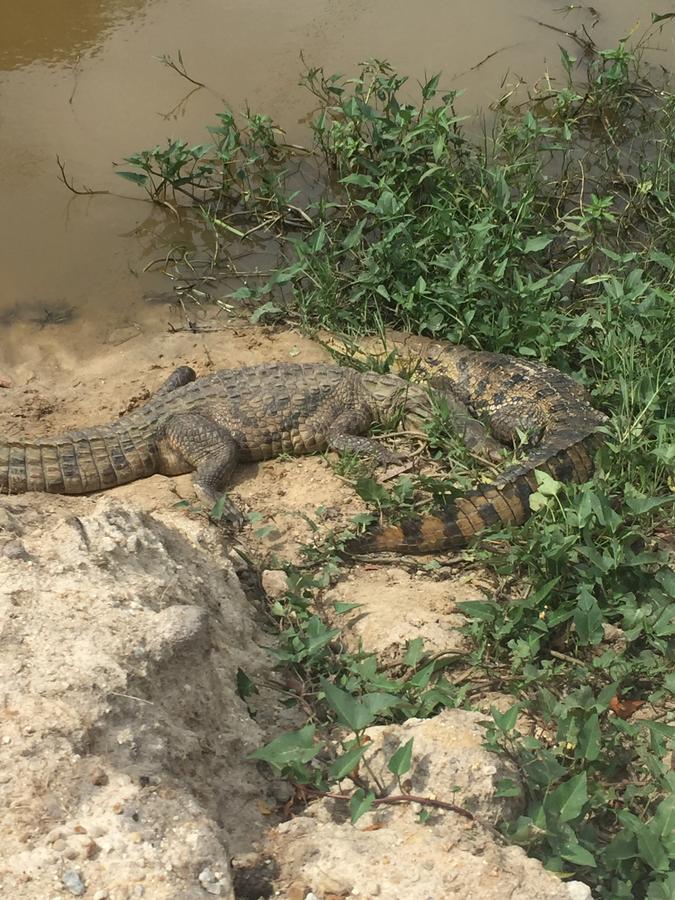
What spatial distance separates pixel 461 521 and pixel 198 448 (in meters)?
1.66

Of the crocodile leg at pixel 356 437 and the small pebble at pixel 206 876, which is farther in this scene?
the crocodile leg at pixel 356 437

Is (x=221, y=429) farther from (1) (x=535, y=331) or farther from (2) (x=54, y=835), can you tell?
(2) (x=54, y=835)

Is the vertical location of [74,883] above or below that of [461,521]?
above

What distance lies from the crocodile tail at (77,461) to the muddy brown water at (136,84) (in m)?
1.31

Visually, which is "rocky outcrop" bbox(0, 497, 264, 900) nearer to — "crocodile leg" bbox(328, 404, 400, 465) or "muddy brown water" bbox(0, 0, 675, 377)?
"crocodile leg" bbox(328, 404, 400, 465)

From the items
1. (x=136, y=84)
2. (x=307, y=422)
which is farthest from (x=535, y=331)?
(x=136, y=84)

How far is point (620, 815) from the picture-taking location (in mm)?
2643

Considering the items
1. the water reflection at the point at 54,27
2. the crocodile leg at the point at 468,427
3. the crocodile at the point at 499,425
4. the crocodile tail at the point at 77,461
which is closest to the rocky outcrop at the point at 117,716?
the crocodile at the point at 499,425

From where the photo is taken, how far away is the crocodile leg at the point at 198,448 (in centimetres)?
500

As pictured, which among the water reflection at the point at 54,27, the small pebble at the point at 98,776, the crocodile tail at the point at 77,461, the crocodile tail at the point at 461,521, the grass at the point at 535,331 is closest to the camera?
the small pebble at the point at 98,776

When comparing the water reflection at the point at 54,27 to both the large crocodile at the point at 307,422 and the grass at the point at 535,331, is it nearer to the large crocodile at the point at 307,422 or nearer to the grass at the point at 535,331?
the grass at the point at 535,331

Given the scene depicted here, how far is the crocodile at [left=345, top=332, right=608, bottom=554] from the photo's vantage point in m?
4.22

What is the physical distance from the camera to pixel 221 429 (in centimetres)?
522

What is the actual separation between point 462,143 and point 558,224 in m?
0.97
